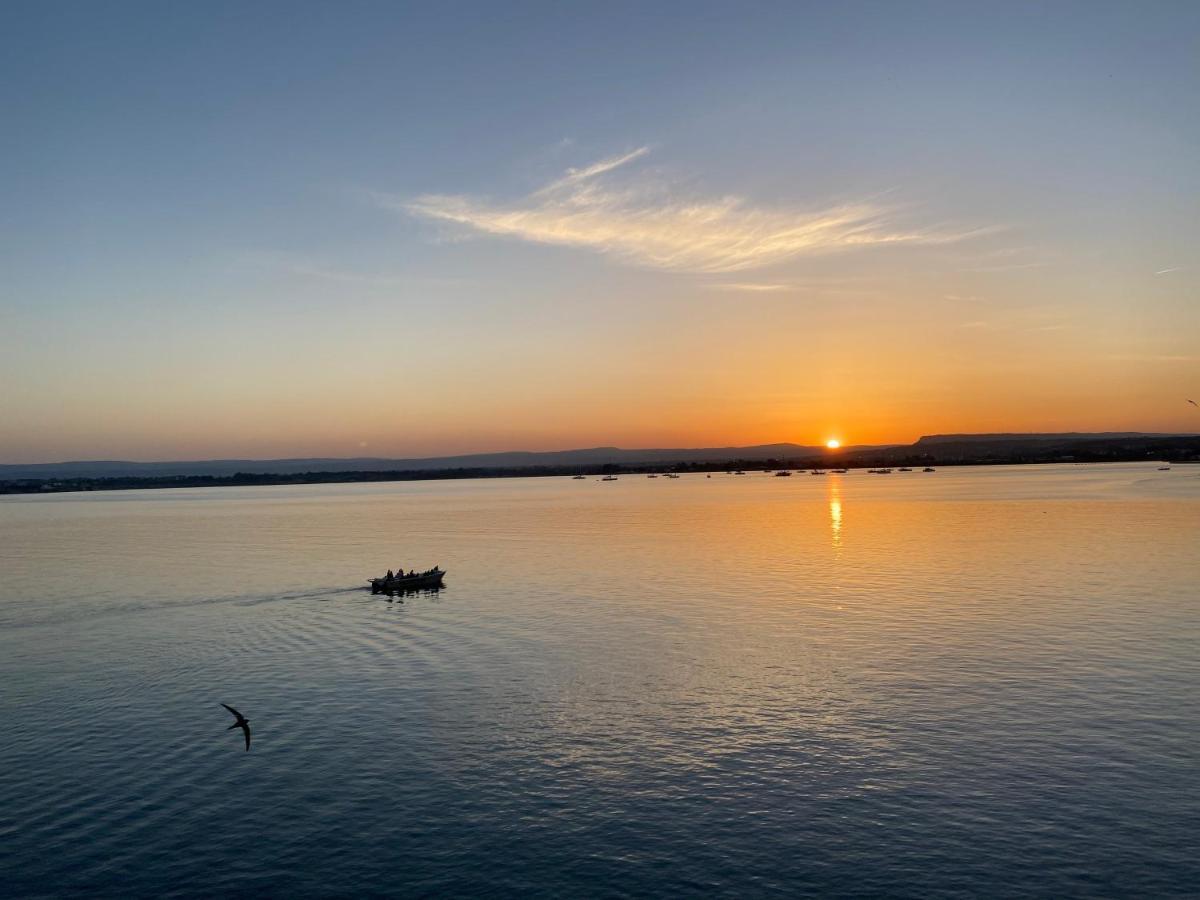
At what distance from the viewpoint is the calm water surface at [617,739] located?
24.3 metres

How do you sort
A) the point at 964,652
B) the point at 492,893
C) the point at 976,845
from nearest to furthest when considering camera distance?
the point at 492,893, the point at 976,845, the point at 964,652

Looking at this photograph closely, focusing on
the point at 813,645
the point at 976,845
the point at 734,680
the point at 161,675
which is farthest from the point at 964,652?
the point at 161,675

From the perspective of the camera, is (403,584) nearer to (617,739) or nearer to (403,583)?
(403,583)

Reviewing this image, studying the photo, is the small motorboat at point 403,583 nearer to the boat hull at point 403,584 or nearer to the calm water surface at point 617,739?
the boat hull at point 403,584

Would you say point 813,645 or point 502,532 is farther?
point 502,532

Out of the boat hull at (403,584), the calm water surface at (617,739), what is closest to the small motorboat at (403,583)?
the boat hull at (403,584)

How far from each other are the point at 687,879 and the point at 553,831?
16.2 feet

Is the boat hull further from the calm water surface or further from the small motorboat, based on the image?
the calm water surface

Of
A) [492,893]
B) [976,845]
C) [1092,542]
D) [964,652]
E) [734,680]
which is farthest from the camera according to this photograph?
[1092,542]

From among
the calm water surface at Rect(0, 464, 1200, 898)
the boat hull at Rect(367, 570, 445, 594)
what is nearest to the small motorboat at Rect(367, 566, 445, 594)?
the boat hull at Rect(367, 570, 445, 594)

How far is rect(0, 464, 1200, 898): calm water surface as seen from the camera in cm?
2427

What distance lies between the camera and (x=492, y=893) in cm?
2284

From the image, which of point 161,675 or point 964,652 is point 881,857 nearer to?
point 964,652

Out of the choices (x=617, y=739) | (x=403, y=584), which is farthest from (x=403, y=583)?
(x=617, y=739)
